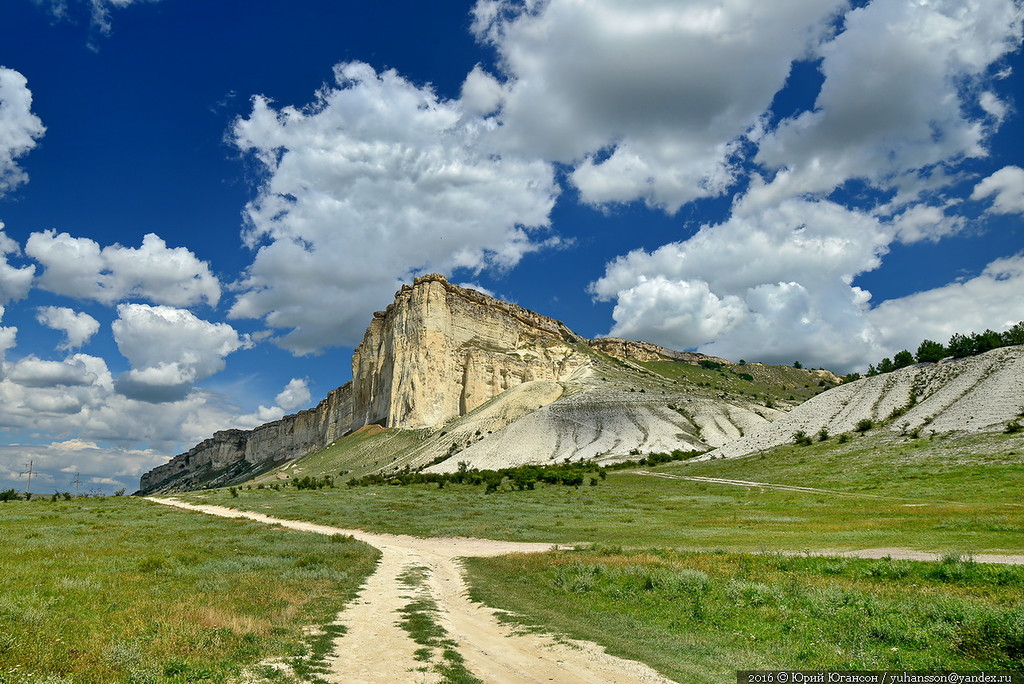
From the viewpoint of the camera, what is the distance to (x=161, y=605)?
13.1m

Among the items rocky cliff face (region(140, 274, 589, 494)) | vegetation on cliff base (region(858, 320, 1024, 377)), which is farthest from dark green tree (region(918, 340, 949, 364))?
rocky cliff face (region(140, 274, 589, 494))

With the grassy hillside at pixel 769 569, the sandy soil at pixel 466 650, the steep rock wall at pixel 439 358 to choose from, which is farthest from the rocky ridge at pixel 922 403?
the steep rock wall at pixel 439 358

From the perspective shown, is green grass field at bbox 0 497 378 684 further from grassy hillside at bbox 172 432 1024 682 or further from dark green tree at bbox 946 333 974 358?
dark green tree at bbox 946 333 974 358

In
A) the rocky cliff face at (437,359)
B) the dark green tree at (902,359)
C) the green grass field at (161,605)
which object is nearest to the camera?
the green grass field at (161,605)

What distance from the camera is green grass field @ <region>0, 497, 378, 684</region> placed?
8.98 m

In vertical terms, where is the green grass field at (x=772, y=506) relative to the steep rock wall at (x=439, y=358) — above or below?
below

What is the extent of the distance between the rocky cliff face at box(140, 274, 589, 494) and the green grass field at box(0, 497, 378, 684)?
121459 mm

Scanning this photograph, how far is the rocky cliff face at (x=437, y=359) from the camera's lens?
14900cm

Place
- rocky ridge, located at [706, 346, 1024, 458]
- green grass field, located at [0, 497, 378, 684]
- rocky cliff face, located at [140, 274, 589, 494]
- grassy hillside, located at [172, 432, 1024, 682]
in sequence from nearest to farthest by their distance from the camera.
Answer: green grass field, located at [0, 497, 378, 684]
grassy hillside, located at [172, 432, 1024, 682]
rocky ridge, located at [706, 346, 1024, 458]
rocky cliff face, located at [140, 274, 589, 494]

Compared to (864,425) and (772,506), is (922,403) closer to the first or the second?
(864,425)

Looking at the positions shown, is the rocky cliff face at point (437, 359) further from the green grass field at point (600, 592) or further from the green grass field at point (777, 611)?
the green grass field at point (777, 611)

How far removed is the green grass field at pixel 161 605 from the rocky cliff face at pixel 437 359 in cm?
12146

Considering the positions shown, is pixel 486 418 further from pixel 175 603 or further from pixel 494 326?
pixel 175 603

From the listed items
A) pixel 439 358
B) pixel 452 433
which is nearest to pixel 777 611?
pixel 452 433
